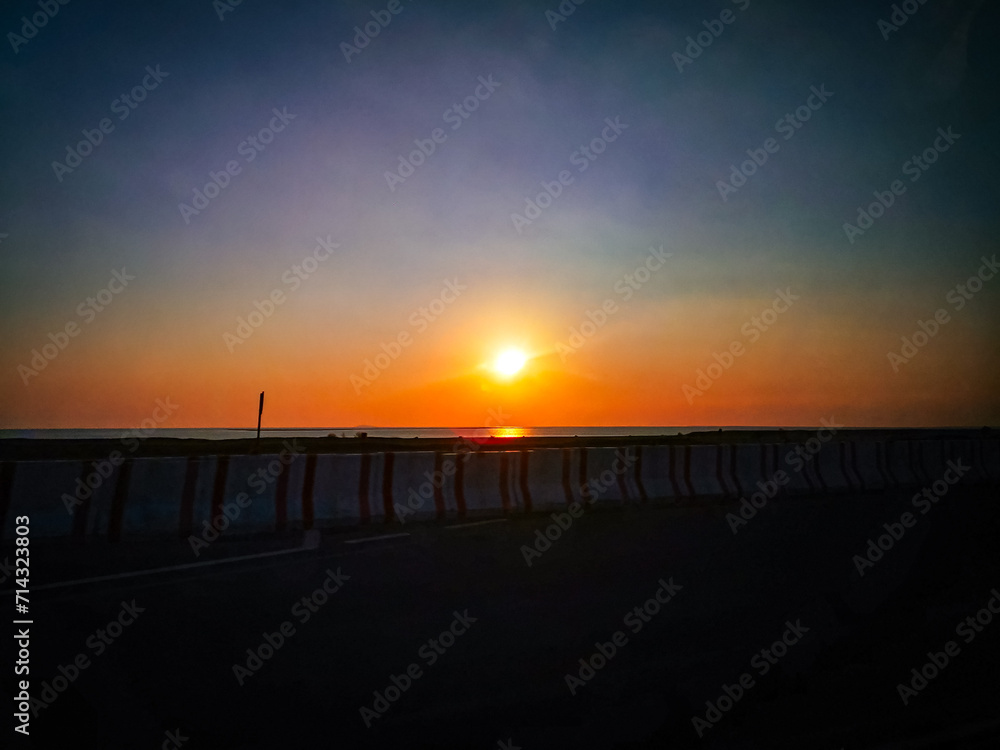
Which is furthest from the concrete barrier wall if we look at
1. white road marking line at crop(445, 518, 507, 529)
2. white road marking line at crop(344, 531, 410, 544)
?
white road marking line at crop(445, 518, 507, 529)

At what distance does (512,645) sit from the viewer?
5820 mm

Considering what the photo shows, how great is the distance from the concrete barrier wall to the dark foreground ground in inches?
20.0

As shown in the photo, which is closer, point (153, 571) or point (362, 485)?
point (153, 571)

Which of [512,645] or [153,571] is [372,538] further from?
[512,645]

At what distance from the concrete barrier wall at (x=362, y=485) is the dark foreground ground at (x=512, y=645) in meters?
0.51

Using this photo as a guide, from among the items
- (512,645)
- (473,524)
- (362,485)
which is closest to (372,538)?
(362,485)

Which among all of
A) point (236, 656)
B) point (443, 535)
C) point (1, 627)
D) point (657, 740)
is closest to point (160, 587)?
point (1, 627)

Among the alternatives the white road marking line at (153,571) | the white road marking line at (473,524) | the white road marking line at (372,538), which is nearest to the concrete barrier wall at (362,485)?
the white road marking line at (372,538)

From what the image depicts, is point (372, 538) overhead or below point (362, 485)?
below

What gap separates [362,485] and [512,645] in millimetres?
5035

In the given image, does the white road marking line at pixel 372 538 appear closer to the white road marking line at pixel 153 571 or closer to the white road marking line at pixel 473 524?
the white road marking line at pixel 153 571

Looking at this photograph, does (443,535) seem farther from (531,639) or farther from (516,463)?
(531,639)

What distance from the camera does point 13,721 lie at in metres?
4.25

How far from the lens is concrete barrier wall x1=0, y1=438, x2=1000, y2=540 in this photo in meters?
8.53
